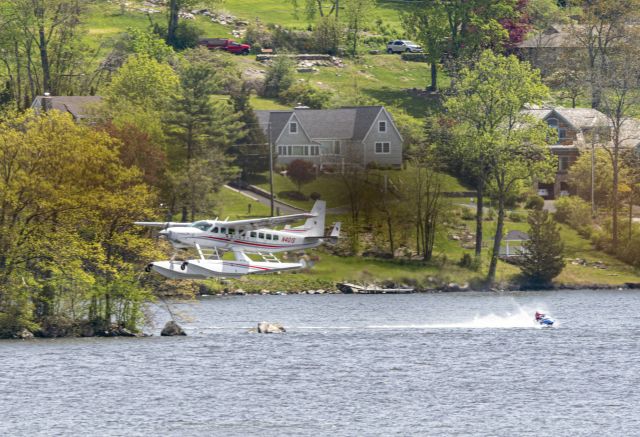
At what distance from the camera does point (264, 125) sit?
149250mm

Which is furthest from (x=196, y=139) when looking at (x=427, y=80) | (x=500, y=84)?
(x=427, y=80)

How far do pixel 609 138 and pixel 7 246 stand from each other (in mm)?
79014

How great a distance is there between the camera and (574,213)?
137m

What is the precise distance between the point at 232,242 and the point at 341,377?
15801 mm

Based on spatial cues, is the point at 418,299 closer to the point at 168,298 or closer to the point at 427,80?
the point at 168,298

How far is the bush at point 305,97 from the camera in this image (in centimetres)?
16825

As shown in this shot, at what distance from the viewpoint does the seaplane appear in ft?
281

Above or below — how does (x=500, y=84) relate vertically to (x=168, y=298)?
above

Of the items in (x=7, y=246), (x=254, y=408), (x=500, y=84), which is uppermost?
(x=500, y=84)

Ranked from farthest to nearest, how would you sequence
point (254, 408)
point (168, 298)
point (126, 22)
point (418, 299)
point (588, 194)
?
point (126, 22) → point (588, 194) → point (418, 299) → point (168, 298) → point (254, 408)

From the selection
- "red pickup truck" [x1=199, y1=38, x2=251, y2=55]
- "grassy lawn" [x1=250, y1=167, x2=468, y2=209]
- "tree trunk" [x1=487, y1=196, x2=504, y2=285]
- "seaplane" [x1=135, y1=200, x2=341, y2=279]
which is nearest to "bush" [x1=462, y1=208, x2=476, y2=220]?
"grassy lawn" [x1=250, y1=167, x2=468, y2=209]

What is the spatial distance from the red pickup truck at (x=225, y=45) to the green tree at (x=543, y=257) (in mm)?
70152

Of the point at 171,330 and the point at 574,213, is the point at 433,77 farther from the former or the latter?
the point at 171,330

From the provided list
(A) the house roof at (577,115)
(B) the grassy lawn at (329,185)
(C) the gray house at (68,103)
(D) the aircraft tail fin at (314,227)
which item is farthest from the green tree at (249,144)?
(D) the aircraft tail fin at (314,227)
